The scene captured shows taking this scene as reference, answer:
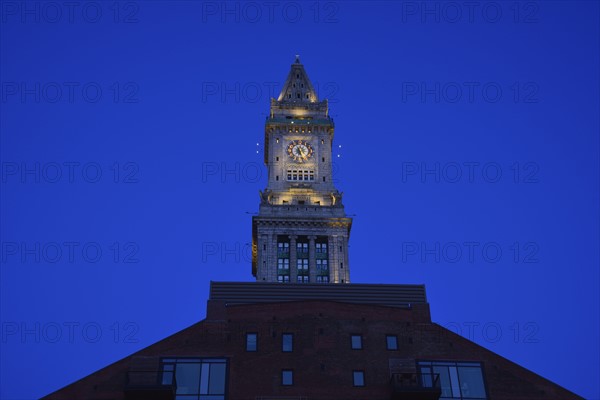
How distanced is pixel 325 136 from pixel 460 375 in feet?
395

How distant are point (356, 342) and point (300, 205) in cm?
10206

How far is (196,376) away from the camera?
70688 mm

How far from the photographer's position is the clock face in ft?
611

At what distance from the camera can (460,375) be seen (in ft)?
236

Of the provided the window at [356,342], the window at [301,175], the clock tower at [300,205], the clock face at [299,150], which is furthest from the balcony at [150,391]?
the clock face at [299,150]

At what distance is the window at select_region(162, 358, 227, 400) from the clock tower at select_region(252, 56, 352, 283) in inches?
3575

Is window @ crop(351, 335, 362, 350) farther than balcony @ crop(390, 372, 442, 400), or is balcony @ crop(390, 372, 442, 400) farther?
window @ crop(351, 335, 362, 350)

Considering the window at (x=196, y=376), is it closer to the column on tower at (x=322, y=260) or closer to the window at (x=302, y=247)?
the column on tower at (x=322, y=260)

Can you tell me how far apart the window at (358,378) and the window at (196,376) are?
9.02m

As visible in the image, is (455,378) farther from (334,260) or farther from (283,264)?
(283,264)

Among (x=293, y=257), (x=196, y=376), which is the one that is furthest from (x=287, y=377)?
(x=293, y=257)

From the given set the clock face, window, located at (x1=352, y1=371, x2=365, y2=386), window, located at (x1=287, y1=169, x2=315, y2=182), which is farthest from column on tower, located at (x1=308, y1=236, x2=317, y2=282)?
window, located at (x1=352, y1=371, x2=365, y2=386)

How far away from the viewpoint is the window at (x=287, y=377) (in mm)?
70688

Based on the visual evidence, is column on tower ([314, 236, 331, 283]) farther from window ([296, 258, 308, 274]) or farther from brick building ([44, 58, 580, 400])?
brick building ([44, 58, 580, 400])
